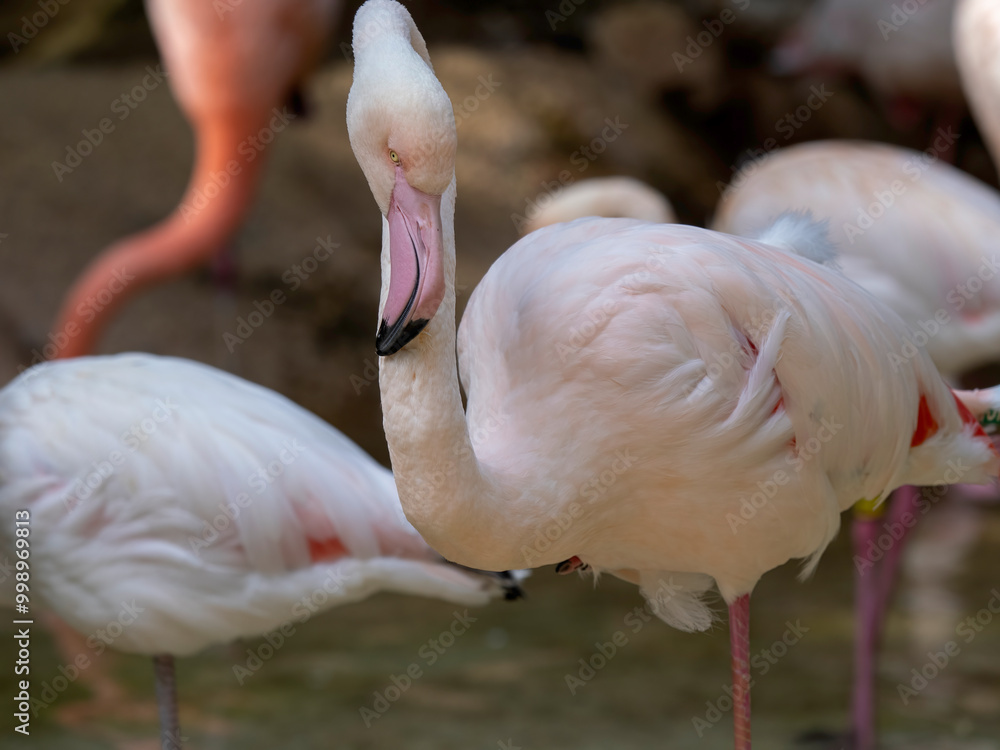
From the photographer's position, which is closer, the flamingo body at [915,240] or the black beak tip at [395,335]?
the black beak tip at [395,335]

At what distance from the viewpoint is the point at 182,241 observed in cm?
418

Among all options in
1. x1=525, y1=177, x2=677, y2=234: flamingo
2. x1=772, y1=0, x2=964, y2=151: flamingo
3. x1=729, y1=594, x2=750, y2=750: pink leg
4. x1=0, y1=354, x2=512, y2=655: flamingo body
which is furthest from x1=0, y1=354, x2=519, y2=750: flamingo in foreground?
x1=772, y1=0, x2=964, y2=151: flamingo

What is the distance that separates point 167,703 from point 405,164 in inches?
64.9

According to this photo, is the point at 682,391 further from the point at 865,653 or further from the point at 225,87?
the point at 225,87

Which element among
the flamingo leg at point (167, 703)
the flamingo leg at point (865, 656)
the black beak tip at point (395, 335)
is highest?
the black beak tip at point (395, 335)

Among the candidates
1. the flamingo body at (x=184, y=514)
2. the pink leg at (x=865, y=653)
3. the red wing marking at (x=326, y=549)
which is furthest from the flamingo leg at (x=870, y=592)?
the red wing marking at (x=326, y=549)

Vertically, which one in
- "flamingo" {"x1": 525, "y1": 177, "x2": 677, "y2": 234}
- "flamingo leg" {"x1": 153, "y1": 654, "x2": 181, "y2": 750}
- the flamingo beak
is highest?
the flamingo beak

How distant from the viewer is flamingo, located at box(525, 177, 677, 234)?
4051mm

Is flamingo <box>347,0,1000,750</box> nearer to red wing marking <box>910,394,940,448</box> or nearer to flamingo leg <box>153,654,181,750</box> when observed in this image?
red wing marking <box>910,394,940,448</box>

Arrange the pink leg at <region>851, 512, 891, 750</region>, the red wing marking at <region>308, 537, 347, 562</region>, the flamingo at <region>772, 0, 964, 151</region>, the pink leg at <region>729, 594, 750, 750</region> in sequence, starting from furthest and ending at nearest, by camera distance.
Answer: the flamingo at <region>772, 0, 964, 151</region> < the pink leg at <region>851, 512, 891, 750</region> < the red wing marking at <region>308, 537, 347, 562</region> < the pink leg at <region>729, 594, 750, 750</region>

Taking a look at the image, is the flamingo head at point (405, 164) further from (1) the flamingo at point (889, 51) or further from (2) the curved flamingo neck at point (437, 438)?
(1) the flamingo at point (889, 51)

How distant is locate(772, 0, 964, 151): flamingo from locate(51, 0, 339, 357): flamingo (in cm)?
306

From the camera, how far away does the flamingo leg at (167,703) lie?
271 centimetres

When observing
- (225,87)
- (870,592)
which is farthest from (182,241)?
(870,592)
